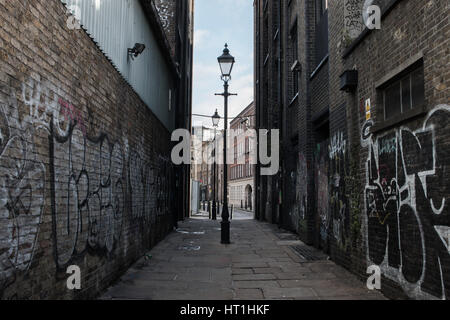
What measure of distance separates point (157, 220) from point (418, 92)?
8218mm

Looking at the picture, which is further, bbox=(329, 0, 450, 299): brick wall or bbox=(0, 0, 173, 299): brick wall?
bbox=(329, 0, 450, 299): brick wall

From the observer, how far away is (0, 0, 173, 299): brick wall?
10.8ft

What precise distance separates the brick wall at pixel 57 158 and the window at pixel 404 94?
13.6 feet

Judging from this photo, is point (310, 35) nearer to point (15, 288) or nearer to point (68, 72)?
point (68, 72)

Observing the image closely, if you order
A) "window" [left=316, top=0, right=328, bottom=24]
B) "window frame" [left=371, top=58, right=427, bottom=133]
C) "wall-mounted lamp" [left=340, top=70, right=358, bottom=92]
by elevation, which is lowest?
"window frame" [left=371, top=58, right=427, bottom=133]

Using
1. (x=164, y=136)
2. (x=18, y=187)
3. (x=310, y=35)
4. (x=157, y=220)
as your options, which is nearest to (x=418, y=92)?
(x=18, y=187)

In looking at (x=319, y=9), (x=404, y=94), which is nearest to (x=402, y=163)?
(x=404, y=94)

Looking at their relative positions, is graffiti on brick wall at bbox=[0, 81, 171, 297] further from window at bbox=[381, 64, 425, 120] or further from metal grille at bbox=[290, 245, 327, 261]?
metal grille at bbox=[290, 245, 327, 261]

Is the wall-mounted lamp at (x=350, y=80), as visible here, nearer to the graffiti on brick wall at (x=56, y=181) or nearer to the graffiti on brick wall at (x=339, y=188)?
the graffiti on brick wall at (x=339, y=188)

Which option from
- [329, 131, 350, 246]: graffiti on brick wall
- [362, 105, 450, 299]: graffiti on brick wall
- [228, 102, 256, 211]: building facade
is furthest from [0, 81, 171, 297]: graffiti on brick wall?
[228, 102, 256, 211]: building facade

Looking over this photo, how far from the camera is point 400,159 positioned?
5.29 metres

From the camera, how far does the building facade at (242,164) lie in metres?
44.3

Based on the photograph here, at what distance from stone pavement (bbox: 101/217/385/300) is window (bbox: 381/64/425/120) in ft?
8.73

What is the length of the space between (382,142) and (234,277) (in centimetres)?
340
